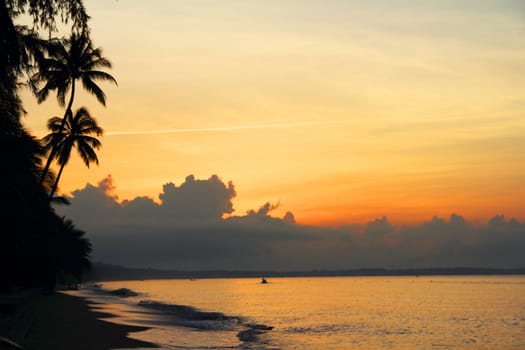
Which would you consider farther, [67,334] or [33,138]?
[33,138]

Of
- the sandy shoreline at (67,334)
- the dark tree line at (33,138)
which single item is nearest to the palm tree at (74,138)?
the dark tree line at (33,138)

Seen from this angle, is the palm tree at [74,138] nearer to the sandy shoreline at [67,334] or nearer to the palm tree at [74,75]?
the palm tree at [74,75]

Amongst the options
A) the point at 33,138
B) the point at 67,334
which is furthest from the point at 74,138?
the point at 67,334

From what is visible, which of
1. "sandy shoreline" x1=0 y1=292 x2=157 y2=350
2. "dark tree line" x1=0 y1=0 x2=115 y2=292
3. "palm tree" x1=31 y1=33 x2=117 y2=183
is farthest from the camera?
"palm tree" x1=31 y1=33 x2=117 y2=183

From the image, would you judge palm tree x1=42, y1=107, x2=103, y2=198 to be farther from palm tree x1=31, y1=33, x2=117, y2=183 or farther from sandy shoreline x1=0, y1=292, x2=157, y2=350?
sandy shoreline x1=0, y1=292, x2=157, y2=350

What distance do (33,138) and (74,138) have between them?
760 centimetres

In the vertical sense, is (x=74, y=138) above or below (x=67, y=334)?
above

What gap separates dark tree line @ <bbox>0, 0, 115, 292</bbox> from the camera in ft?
42.4

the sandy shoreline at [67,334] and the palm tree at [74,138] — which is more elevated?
the palm tree at [74,138]

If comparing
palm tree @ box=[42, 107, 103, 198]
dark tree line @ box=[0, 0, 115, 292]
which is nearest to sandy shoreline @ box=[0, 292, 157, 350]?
dark tree line @ box=[0, 0, 115, 292]

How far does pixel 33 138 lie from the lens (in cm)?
4762

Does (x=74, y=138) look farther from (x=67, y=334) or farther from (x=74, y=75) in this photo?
(x=67, y=334)

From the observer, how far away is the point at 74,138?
181 ft

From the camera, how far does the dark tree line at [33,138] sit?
508 inches
